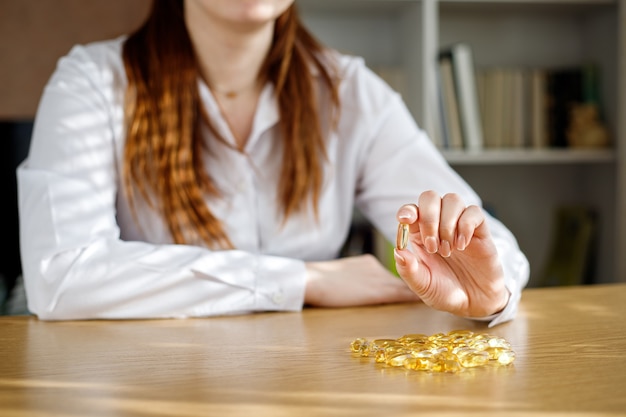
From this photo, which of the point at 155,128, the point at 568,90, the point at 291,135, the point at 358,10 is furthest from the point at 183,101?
the point at 568,90

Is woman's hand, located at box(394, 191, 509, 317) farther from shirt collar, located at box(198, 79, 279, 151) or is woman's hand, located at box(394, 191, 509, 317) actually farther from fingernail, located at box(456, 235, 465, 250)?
shirt collar, located at box(198, 79, 279, 151)

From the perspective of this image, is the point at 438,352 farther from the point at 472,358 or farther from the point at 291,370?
the point at 291,370

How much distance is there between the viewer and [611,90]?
260cm

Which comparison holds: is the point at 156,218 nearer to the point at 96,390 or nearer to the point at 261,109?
the point at 261,109

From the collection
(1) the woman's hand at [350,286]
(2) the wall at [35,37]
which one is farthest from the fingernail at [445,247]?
(2) the wall at [35,37]

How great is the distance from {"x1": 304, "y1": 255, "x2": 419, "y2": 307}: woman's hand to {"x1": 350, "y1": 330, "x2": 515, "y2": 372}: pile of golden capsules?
0.98ft

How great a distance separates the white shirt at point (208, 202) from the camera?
1119mm

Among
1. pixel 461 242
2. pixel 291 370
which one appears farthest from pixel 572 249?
pixel 291 370

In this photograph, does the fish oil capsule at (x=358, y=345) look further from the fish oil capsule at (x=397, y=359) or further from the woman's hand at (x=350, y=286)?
the woman's hand at (x=350, y=286)

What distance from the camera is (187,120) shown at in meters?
1.39

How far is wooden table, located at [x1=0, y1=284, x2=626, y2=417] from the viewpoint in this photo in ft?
2.13

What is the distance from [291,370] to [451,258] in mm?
328

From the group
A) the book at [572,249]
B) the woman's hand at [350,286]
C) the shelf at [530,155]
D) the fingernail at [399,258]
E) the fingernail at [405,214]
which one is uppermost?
the fingernail at [405,214]

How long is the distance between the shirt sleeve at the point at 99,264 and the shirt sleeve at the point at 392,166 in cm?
34
